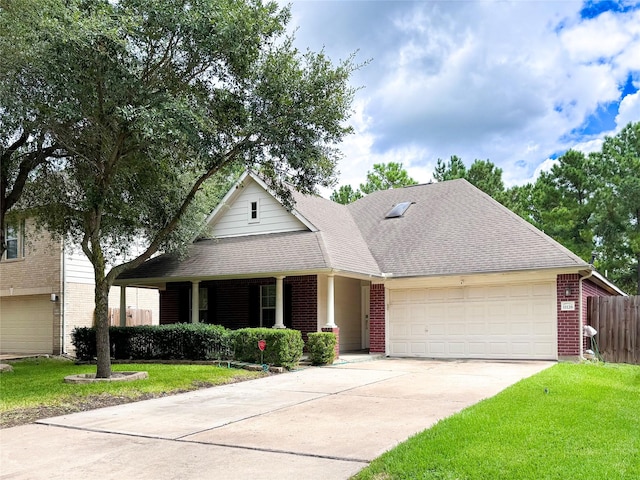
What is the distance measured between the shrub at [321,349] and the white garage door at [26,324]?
11877 millimetres

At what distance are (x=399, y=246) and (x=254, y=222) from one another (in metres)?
4.81

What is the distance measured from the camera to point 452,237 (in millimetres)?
18422

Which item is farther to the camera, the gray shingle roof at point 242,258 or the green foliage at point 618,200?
the green foliage at point 618,200

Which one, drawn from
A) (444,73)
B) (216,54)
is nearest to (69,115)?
(216,54)

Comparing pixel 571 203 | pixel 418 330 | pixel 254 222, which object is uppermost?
pixel 571 203

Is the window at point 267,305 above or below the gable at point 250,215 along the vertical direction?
below

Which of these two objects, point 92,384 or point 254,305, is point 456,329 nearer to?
point 254,305

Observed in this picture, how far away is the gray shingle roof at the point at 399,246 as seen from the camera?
1648cm

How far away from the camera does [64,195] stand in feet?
49.3

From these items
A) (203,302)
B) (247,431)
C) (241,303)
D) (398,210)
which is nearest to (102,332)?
(247,431)

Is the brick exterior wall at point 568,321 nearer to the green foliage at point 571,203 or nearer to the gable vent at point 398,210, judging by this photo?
the gable vent at point 398,210

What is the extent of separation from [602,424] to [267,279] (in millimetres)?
13533

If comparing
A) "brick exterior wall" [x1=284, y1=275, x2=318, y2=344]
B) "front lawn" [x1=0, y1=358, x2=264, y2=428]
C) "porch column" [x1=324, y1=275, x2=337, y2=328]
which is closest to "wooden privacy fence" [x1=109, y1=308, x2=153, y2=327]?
"front lawn" [x1=0, y1=358, x2=264, y2=428]

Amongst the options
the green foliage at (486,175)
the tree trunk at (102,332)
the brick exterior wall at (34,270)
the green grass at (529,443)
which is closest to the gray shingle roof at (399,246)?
the brick exterior wall at (34,270)
